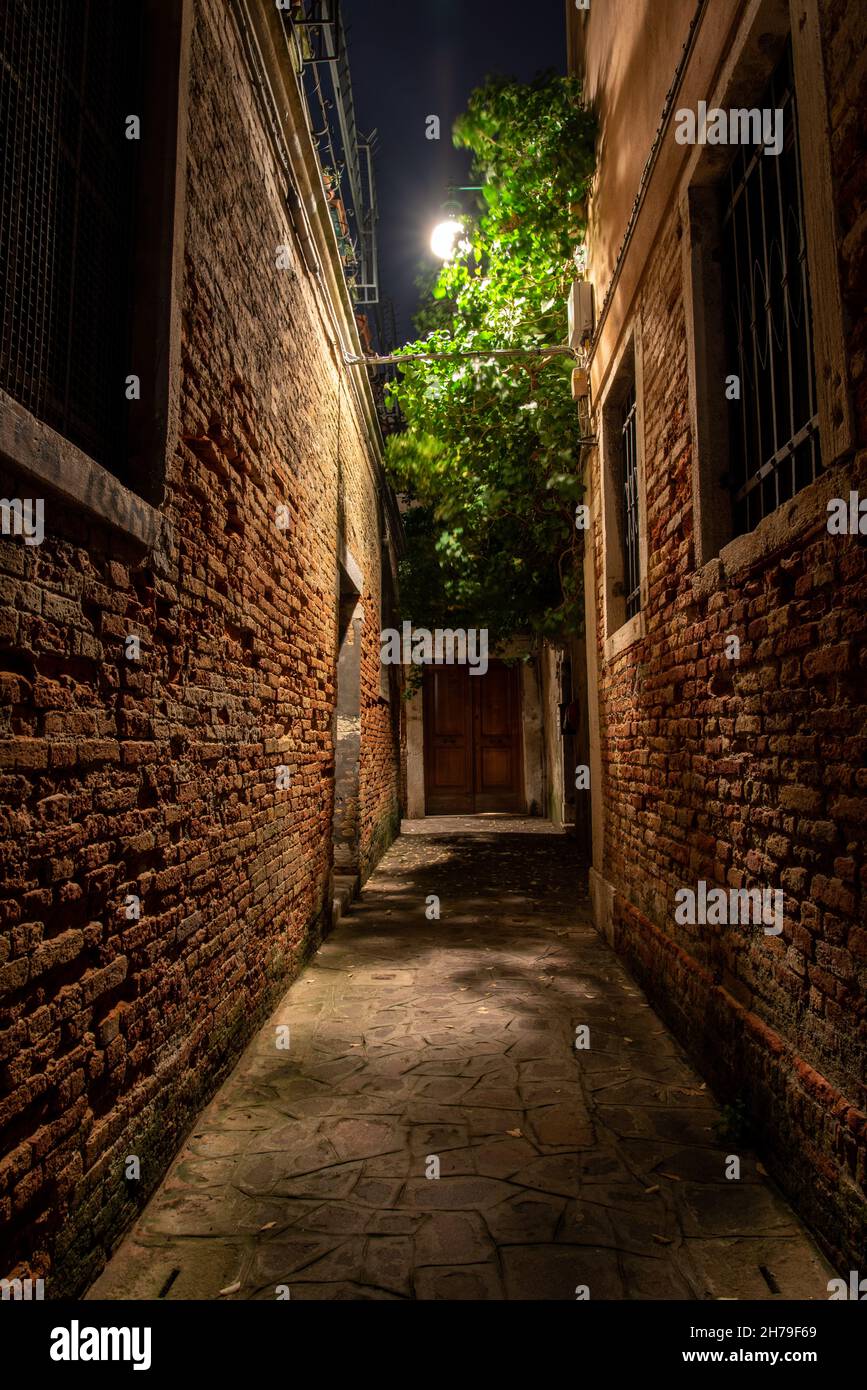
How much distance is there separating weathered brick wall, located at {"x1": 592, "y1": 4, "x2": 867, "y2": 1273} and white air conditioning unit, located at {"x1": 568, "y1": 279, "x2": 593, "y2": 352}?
1.94 metres

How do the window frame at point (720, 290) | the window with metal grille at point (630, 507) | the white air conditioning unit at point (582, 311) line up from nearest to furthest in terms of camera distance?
the window frame at point (720, 290), the window with metal grille at point (630, 507), the white air conditioning unit at point (582, 311)

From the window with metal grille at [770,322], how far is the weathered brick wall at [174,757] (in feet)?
7.57

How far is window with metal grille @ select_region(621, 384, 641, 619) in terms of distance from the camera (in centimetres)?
546

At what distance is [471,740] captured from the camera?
16.1 meters

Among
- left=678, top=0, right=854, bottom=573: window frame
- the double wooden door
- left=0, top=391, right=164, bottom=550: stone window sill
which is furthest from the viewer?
the double wooden door

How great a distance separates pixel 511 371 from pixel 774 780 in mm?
6337

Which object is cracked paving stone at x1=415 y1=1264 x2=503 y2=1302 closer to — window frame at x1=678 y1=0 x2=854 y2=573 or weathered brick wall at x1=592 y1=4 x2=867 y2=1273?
weathered brick wall at x1=592 y1=4 x2=867 y2=1273

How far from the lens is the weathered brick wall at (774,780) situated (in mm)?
2049

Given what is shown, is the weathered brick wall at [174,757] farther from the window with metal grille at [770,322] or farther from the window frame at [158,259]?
the window with metal grille at [770,322]

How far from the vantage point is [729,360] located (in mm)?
3445

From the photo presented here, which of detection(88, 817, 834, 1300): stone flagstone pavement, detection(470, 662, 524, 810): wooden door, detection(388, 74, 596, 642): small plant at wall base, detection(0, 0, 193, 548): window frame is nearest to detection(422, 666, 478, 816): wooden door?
detection(470, 662, 524, 810): wooden door

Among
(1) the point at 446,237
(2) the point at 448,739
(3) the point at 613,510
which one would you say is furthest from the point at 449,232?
(2) the point at 448,739

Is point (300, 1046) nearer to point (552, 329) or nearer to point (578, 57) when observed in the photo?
point (552, 329)

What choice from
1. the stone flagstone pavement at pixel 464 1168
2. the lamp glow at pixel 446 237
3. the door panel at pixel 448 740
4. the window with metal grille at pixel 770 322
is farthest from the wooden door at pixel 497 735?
the window with metal grille at pixel 770 322
